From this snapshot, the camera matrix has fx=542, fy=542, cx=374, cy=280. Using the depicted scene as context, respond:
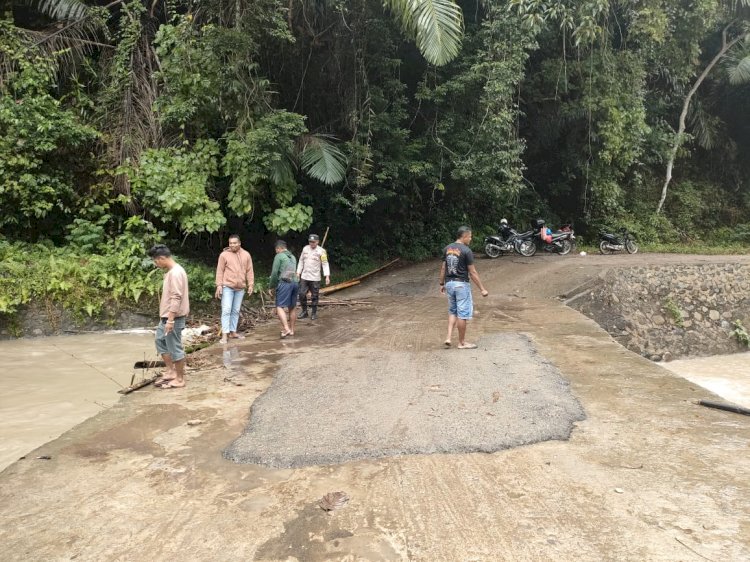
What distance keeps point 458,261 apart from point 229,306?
12.1ft

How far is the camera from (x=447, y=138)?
1529 centimetres

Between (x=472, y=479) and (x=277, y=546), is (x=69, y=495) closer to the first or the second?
(x=277, y=546)

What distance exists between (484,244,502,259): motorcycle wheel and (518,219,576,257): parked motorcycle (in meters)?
0.68

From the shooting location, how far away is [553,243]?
57.0 feet

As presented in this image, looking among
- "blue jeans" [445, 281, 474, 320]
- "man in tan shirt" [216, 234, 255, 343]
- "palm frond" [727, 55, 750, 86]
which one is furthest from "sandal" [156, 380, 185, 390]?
"palm frond" [727, 55, 750, 86]

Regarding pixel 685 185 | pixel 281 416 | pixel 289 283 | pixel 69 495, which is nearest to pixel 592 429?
pixel 281 416

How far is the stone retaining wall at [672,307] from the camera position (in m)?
12.0

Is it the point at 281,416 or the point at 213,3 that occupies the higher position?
the point at 213,3

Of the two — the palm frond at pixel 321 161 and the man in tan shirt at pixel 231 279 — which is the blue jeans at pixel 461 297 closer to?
the man in tan shirt at pixel 231 279

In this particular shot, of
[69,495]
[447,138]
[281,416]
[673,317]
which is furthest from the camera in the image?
[447,138]

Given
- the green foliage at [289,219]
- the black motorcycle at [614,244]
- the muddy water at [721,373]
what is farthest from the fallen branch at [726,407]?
the black motorcycle at [614,244]

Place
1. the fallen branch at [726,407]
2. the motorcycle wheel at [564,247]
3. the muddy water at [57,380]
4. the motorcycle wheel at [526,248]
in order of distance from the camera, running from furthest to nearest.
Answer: the motorcycle wheel at [564,247], the motorcycle wheel at [526,248], the muddy water at [57,380], the fallen branch at [726,407]

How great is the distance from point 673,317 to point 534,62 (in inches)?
373

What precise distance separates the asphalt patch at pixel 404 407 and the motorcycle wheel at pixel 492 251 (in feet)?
31.9
